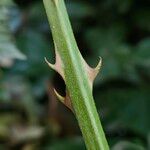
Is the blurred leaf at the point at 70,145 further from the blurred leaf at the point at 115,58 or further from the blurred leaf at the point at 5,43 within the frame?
the blurred leaf at the point at 5,43

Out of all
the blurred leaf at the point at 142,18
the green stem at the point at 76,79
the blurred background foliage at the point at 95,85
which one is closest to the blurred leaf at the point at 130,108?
the blurred background foliage at the point at 95,85

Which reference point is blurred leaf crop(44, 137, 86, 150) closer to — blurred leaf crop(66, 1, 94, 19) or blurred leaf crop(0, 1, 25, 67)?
blurred leaf crop(0, 1, 25, 67)

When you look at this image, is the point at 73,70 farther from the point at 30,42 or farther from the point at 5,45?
the point at 30,42

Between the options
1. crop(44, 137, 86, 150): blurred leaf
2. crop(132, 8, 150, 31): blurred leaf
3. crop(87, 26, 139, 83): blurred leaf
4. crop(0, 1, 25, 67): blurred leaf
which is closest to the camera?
crop(0, 1, 25, 67): blurred leaf

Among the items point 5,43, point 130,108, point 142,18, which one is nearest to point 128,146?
point 5,43

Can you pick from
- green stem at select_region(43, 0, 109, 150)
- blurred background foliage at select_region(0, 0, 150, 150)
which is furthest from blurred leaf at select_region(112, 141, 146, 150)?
green stem at select_region(43, 0, 109, 150)

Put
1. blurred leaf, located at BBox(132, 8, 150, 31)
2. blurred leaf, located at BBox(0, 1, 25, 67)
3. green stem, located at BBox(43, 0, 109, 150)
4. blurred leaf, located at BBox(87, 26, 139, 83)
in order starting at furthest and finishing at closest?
blurred leaf, located at BBox(132, 8, 150, 31) < blurred leaf, located at BBox(87, 26, 139, 83) < blurred leaf, located at BBox(0, 1, 25, 67) < green stem, located at BBox(43, 0, 109, 150)
